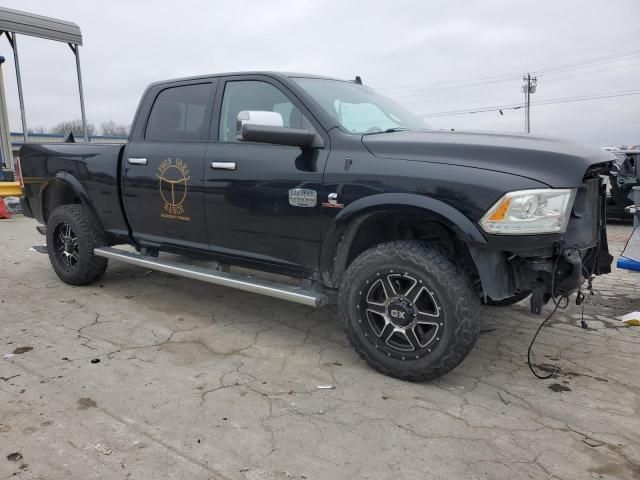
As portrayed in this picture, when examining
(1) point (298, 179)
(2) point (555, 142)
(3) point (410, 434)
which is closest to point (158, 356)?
(1) point (298, 179)

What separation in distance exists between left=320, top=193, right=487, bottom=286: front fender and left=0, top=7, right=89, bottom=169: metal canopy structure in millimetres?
8846

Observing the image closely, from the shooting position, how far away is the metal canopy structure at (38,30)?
10.7 m

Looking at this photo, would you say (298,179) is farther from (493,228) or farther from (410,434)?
(410,434)

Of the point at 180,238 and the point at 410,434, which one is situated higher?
the point at 180,238

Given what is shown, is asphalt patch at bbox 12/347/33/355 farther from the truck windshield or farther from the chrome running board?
the truck windshield

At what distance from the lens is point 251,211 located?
145 inches

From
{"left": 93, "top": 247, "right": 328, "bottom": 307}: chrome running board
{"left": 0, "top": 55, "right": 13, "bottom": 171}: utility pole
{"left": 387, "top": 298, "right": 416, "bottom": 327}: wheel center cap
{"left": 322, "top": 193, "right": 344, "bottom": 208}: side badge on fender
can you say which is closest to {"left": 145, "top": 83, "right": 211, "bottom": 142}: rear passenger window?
{"left": 93, "top": 247, "right": 328, "bottom": 307}: chrome running board

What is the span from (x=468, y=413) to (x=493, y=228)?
104cm

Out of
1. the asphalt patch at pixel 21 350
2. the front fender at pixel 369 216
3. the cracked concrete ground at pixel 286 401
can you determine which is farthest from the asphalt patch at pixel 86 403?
the front fender at pixel 369 216

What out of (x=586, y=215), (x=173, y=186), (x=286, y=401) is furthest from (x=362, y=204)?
(x=173, y=186)

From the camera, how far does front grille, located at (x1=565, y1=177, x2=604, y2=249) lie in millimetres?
2943

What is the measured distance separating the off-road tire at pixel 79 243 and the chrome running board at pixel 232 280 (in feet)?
0.49

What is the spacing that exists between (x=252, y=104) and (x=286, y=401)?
2245 millimetres

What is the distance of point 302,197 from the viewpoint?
11.1ft
